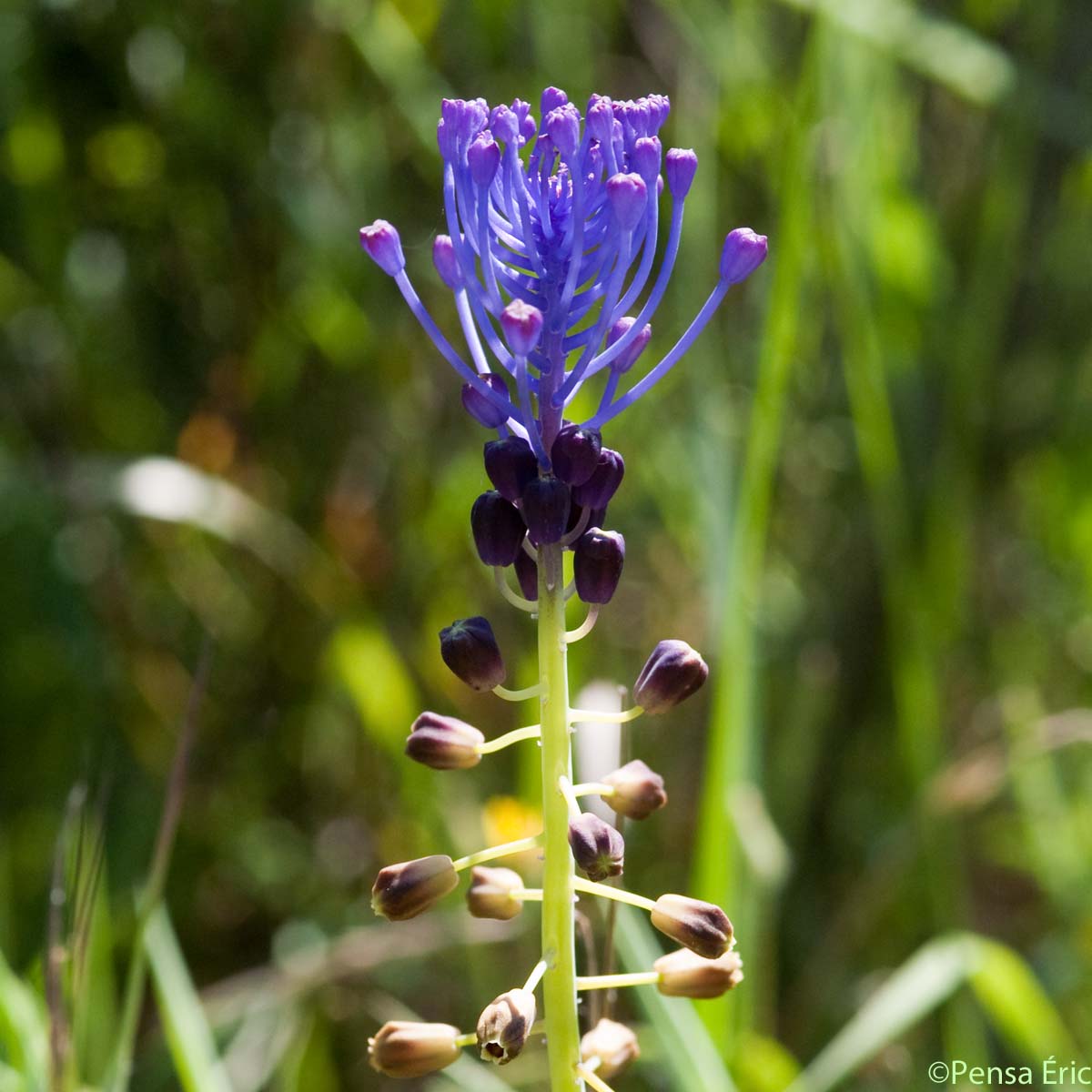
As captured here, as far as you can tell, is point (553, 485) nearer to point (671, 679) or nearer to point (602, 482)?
point (602, 482)

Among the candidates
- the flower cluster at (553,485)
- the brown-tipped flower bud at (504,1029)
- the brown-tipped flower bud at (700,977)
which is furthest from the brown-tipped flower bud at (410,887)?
the brown-tipped flower bud at (700,977)

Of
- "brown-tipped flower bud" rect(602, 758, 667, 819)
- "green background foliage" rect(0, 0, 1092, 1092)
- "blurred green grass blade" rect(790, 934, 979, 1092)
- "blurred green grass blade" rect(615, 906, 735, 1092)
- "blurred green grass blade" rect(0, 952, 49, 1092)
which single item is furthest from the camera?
"green background foliage" rect(0, 0, 1092, 1092)

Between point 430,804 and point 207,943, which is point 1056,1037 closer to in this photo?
point 430,804

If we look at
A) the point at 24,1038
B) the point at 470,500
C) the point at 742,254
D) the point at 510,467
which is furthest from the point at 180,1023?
the point at 470,500

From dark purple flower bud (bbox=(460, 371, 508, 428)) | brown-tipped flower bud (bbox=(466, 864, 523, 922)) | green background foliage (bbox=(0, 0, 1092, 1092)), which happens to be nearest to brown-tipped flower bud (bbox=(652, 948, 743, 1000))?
brown-tipped flower bud (bbox=(466, 864, 523, 922))

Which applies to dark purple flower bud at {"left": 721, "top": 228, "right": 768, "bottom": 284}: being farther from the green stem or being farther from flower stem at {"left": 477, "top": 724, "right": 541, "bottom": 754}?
flower stem at {"left": 477, "top": 724, "right": 541, "bottom": 754}

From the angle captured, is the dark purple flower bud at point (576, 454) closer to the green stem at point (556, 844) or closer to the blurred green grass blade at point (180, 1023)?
the green stem at point (556, 844)
